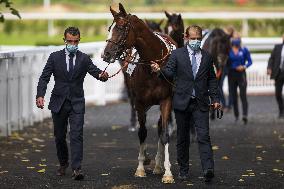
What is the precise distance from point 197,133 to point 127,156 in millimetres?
2964

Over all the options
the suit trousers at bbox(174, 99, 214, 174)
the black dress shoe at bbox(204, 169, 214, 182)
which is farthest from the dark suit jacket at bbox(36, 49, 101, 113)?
the black dress shoe at bbox(204, 169, 214, 182)

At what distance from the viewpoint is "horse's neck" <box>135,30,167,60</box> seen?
13.5 m

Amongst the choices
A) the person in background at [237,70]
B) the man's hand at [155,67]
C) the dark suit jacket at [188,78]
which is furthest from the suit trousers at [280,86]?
the dark suit jacket at [188,78]

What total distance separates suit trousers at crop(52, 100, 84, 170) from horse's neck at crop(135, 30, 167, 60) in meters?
1.11

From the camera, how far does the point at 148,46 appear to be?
13.6 metres

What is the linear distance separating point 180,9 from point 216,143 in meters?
38.5

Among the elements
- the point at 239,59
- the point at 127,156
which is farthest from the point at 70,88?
the point at 239,59

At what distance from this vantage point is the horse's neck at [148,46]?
13508 millimetres

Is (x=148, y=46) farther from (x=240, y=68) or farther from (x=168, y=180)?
(x=240, y=68)

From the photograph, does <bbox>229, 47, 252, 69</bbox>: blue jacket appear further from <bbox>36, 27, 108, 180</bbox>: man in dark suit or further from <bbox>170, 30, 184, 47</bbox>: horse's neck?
<bbox>36, 27, 108, 180</bbox>: man in dark suit

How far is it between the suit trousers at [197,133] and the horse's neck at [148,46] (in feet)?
3.29

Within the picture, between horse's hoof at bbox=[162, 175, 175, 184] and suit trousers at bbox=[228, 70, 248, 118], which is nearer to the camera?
horse's hoof at bbox=[162, 175, 175, 184]

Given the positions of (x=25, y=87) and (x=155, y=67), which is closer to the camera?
(x=155, y=67)

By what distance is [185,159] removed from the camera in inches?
512
